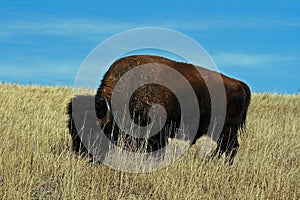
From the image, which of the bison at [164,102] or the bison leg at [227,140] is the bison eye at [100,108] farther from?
the bison leg at [227,140]

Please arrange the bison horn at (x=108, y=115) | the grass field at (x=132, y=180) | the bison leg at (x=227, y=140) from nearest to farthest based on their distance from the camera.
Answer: the grass field at (x=132, y=180), the bison horn at (x=108, y=115), the bison leg at (x=227, y=140)

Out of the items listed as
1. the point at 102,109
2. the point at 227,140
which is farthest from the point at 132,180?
the point at 227,140

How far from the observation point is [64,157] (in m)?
6.43

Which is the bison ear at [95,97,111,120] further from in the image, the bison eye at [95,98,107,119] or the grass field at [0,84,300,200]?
the grass field at [0,84,300,200]

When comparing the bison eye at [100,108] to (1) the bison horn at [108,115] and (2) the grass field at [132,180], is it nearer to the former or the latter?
(1) the bison horn at [108,115]

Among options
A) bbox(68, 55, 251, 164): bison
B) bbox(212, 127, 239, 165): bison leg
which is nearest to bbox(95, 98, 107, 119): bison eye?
bbox(68, 55, 251, 164): bison

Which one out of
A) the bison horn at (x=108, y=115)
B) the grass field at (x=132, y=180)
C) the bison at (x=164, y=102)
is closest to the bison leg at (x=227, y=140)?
the bison at (x=164, y=102)

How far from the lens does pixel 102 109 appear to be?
666 centimetres

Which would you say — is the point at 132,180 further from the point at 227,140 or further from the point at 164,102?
the point at 227,140

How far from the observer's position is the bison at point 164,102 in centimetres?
Result: 677

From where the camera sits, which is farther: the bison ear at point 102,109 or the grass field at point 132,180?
the bison ear at point 102,109

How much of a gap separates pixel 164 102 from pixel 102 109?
1.20m

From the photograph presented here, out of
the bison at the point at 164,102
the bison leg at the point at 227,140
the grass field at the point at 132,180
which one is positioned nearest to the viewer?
the grass field at the point at 132,180

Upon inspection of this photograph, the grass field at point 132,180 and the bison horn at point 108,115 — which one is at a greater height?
the bison horn at point 108,115
